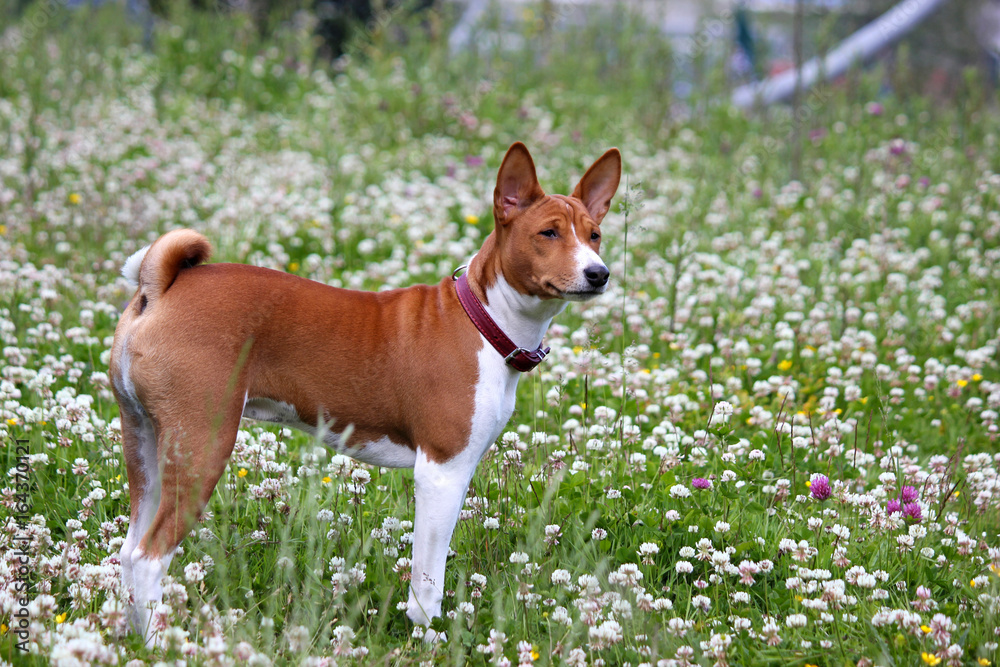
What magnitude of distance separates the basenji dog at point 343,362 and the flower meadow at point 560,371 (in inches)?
8.5

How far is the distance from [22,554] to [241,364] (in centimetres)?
121

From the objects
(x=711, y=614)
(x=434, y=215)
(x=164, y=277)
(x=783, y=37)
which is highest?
(x=783, y=37)

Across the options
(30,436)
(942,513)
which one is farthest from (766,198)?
(30,436)

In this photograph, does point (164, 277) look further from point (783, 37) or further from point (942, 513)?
point (783, 37)

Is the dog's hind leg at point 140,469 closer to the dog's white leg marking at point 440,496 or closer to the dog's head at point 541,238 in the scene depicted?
the dog's white leg marking at point 440,496

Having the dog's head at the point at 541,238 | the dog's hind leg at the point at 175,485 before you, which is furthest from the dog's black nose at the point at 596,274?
the dog's hind leg at the point at 175,485

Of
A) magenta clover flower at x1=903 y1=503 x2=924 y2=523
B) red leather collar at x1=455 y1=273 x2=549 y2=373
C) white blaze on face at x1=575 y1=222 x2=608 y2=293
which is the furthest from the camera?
magenta clover flower at x1=903 y1=503 x2=924 y2=523

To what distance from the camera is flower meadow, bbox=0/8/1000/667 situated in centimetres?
317

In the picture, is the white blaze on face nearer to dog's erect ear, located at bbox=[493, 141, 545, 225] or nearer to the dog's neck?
the dog's neck

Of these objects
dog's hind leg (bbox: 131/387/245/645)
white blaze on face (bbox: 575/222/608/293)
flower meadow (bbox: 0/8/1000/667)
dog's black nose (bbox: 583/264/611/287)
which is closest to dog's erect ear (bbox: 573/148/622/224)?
flower meadow (bbox: 0/8/1000/667)

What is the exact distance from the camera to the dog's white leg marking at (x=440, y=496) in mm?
3301

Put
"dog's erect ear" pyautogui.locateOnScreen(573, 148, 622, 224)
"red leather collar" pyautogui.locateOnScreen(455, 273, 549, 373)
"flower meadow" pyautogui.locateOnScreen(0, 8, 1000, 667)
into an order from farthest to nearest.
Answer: "dog's erect ear" pyautogui.locateOnScreen(573, 148, 622, 224) → "red leather collar" pyautogui.locateOnScreen(455, 273, 549, 373) → "flower meadow" pyautogui.locateOnScreen(0, 8, 1000, 667)

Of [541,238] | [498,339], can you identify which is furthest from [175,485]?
[541,238]

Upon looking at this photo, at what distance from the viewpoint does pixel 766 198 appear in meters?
9.12
